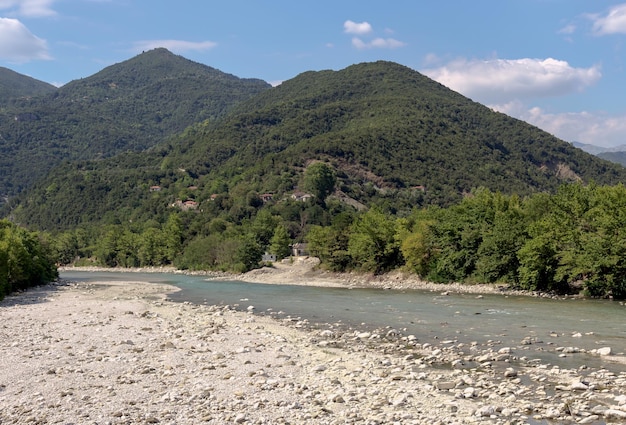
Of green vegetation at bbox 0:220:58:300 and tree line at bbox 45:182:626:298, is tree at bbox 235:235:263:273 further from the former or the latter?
green vegetation at bbox 0:220:58:300

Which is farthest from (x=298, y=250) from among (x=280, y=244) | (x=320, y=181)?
(x=320, y=181)

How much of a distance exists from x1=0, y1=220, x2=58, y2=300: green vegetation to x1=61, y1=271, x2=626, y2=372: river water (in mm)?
16106

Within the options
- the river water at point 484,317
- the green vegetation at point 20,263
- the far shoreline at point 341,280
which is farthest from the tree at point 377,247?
the green vegetation at point 20,263

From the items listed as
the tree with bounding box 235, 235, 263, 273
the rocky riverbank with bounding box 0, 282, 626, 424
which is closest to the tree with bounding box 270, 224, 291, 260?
Result: the tree with bounding box 235, 235, 263, 273

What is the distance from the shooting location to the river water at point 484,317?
24078 mm

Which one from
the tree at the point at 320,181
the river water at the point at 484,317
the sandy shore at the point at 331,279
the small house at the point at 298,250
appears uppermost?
the tree at the point at 320,181

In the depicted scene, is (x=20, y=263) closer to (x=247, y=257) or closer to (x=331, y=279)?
(x=331, y=279)

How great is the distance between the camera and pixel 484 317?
3441cm

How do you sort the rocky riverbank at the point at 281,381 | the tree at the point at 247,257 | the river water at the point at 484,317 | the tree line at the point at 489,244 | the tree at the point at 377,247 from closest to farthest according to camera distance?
the rocky riverbank at the point at 281,381
the river water at the point at 484,317
the tree line at the point at 489,244
the tree at the point at 377,247
the tree at the point at 247,257

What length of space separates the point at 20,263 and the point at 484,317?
5008 centimetres

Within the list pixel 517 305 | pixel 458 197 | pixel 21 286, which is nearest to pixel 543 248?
pixel 517 305

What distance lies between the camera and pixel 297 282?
81.4 m

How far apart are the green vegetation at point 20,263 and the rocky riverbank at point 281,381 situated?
27.6 m

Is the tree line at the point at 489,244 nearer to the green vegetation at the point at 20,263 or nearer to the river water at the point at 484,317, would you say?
the river water at the point at 484,317
